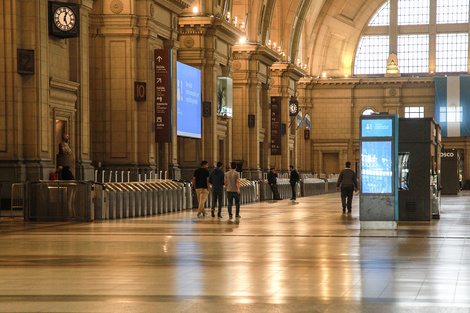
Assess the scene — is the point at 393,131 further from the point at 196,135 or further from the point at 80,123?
the point at 196,135

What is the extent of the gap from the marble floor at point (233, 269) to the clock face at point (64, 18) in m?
7.62

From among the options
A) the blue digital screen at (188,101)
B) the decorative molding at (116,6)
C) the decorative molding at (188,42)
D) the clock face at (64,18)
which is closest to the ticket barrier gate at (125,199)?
the clock face at (64,18)

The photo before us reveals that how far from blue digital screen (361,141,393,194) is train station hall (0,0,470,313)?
3cm

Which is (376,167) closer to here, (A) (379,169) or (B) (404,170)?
(A) (379,169)

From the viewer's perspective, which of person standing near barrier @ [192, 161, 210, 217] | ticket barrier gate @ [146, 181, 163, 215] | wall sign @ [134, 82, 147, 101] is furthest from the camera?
wall sign @ [134, 82, 147, 101]

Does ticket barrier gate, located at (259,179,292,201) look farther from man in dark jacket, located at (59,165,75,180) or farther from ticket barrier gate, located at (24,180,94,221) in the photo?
ticket barrier gate, located at (24,180,94,221)

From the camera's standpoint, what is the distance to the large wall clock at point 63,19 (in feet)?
82.7

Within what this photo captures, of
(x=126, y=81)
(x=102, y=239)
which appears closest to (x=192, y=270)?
(x=102, y=239)

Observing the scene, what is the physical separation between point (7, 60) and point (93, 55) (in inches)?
308

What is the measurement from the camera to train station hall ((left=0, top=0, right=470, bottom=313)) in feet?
31.3

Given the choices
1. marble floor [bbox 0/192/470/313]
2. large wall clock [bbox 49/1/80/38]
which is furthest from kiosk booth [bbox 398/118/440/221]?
large wall clock [bbox 49/1/80/38]

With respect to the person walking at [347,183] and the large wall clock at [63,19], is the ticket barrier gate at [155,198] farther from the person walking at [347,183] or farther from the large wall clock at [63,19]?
the person walking at [347,183]

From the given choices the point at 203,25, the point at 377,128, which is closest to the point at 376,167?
the point at 377,128

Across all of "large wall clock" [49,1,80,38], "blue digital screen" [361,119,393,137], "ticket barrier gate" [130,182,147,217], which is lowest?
"ticket barrier gate" [130,182,147,217]
